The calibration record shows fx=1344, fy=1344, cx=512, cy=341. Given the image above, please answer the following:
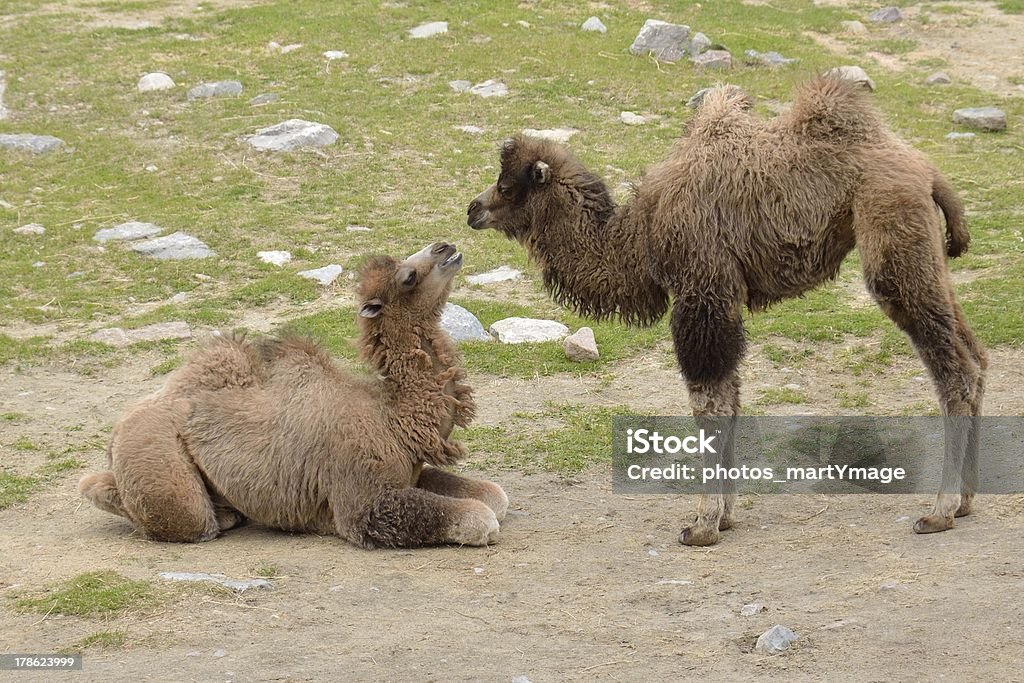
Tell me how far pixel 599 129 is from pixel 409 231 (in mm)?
3722

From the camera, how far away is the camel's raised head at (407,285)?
24.3ft

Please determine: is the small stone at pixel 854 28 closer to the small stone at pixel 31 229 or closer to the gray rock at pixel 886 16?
the gray rock at pixel 886 16

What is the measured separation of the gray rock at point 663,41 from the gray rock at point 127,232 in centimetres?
817

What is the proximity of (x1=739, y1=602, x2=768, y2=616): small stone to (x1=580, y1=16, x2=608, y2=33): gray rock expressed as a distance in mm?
14985

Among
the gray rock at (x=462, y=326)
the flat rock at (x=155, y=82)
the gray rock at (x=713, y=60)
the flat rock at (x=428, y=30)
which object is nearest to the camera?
the gray rock at (x=462, y=326)

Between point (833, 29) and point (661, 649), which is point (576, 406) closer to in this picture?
point (661, 649)

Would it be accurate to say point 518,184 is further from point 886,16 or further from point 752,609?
point 886,16

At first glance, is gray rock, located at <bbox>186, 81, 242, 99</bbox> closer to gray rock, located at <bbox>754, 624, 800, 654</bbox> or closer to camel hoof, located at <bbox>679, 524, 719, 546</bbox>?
camel hoof, located at <bbox>679, 524, 719, 546</bbox>

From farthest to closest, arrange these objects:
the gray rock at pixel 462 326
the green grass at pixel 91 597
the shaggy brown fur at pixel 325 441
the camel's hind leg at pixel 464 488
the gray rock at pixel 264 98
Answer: the gray rock at pixel 264 98
the gray rock at pixel 462 326
the camel's hind leg at pixel 464 488
the shaggy brown fur at pixel 325 441
the green grass at pixel 91 597

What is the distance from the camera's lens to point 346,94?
57.5ft

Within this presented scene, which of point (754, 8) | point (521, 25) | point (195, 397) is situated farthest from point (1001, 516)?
point (754, 8)

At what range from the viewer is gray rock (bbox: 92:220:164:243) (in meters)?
13.3

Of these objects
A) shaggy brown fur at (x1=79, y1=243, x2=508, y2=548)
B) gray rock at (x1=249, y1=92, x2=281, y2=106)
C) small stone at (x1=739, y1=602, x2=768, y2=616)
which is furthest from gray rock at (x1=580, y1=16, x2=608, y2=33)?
small stone at (x1=739, y1=602, x2=768, y2=616)

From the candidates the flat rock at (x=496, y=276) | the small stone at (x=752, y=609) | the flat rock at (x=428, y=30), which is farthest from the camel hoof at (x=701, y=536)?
the flat rock at (x=428, y=30)
